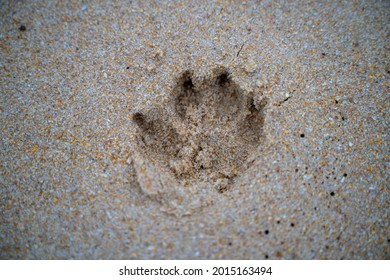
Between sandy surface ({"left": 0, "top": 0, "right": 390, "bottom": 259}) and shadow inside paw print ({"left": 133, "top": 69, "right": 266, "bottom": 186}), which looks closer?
sandy surface ({"left": 0, "top": 0, "right": 390, "bottom": 259})

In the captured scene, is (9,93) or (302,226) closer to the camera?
(302,226)

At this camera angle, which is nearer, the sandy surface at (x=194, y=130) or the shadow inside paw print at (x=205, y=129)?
the sandy surface at (x=194, y=130)

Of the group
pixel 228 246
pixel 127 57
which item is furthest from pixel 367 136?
pixel 127 57

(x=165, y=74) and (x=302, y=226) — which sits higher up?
(x=165, y=74)

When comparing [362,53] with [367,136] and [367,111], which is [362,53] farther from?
[367,136]
